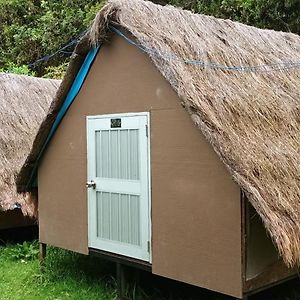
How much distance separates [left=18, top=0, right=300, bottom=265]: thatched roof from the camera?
4176 mm

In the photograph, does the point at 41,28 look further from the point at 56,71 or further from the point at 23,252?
the point at 23,252

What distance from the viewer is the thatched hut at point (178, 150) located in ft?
14.4

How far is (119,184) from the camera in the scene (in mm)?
5637

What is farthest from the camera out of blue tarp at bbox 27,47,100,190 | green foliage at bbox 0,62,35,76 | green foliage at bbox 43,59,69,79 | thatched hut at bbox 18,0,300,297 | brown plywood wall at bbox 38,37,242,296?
green foliage at bbox 43,59,69,79

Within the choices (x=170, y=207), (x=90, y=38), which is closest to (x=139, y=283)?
(x=170, y=207)

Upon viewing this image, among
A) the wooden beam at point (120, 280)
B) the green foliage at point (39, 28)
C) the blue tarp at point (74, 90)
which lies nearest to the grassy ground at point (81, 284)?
the wooden beam at point (120, 280)

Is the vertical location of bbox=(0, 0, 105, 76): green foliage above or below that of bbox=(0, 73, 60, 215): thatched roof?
above

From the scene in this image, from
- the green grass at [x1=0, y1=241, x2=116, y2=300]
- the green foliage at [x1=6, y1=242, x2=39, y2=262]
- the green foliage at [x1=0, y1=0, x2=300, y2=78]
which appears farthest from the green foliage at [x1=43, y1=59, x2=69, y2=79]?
the green grass at [x1=0, y1=241, x2=116, y2=300]

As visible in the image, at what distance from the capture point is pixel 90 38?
568cm

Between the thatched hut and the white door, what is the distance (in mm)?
13

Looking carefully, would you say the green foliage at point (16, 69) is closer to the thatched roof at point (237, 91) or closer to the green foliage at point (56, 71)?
the green foliage at point (56, 71)

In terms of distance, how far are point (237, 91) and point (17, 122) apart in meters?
5.52

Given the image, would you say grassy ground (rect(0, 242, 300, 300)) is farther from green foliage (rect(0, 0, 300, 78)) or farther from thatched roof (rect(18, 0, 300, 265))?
green foliage (rect(0, 0, 300, 78))

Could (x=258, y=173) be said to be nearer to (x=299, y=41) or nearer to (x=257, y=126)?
(x=257, y=126)
